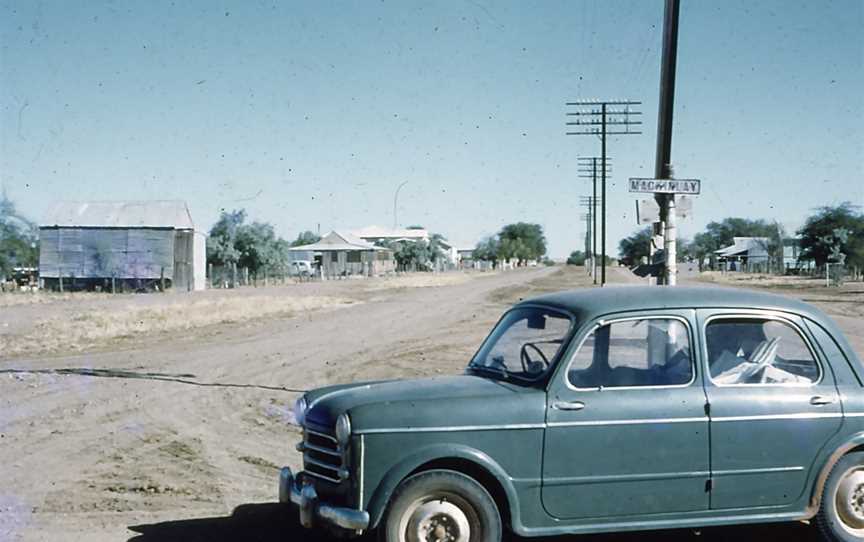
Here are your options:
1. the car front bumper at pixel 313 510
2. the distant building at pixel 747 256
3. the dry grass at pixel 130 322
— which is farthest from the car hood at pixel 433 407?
the distant building at pixel 747 256

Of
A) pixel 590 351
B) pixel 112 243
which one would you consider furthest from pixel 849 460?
→ pixel 112 243

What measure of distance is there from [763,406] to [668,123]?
694cm

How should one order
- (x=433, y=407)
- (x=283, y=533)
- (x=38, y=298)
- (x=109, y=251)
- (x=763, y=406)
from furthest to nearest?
(x=109, y=251) → (x=38, y=298) → (x=283, y=533) → (x=763, y=406) → (x=433, y=407)

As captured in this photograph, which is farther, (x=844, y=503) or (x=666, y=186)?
(x=666, y=186)

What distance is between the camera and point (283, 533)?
6.40 m

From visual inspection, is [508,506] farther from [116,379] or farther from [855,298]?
[855,298]

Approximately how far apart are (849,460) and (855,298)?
40254 mm

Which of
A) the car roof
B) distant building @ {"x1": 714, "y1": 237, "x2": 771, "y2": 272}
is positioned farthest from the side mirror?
distant building @ {"x1": 714, "y1": 237, "x2": 771, "y2": 272}

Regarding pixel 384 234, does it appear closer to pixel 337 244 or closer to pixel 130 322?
pixel 337 244

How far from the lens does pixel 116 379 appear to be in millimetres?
14469

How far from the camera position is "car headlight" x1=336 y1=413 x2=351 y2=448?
508cm

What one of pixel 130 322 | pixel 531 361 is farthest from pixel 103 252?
pixel 531 361

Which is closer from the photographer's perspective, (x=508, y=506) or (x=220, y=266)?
(x=508, y=506)

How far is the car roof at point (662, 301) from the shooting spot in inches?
225
